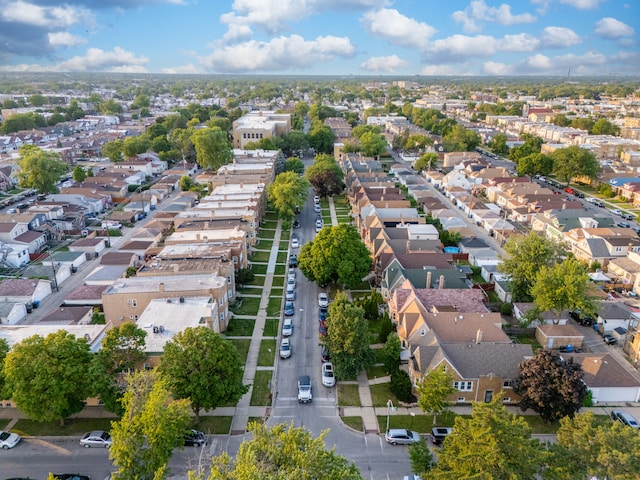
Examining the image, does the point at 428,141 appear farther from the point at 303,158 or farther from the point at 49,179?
the point at 49,179

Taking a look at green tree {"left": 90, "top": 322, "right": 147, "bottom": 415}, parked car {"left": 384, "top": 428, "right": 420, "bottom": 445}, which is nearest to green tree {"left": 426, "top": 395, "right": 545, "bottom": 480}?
parked car {"left": 384, "top": 428, "right": 420, "bottom": 445}

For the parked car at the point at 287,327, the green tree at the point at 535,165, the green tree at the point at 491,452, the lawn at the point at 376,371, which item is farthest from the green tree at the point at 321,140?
the green tree at the point at 491,452

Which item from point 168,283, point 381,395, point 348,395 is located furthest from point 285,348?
point 168,283

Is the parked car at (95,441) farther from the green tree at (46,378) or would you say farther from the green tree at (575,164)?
the green tree at (575,164)

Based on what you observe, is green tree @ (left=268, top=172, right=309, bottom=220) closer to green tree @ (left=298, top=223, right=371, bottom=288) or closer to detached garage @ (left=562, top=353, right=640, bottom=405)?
green tree @ (left=298, top=223, right=371, bottom=288)

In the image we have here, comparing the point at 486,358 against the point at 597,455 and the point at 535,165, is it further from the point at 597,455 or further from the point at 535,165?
the point at 535,165
